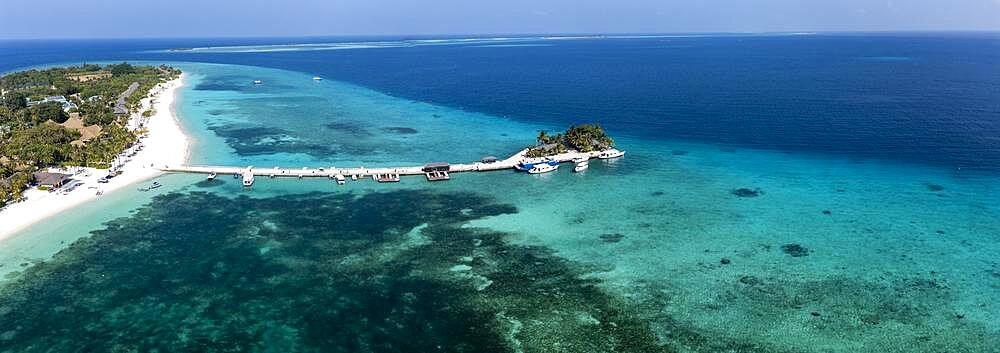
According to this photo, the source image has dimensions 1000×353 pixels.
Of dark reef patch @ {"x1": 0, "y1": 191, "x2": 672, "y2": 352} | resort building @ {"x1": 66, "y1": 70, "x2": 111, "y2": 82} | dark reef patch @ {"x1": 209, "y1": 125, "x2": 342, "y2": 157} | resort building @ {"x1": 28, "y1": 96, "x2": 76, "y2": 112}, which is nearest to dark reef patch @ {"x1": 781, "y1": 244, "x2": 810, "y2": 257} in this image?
dark reef patch @ {"x1": 0, "y1": 191, "x2": 672, "y2": 352}

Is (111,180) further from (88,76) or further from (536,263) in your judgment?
(88,76)

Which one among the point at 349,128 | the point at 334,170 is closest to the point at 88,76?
the point at 349,128

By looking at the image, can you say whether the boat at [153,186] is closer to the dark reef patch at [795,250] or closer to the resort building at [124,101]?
the resort building at [124,101]

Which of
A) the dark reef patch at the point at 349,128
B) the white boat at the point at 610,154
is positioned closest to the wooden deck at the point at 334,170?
the white boat at the point at 610,154

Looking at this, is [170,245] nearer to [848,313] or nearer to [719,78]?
[848,313]

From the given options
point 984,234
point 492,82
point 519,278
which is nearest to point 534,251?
point 519,278

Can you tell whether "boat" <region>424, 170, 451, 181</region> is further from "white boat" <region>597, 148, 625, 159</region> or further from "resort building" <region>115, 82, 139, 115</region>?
"resort building" <region>115, 82, 139, 115</region>
